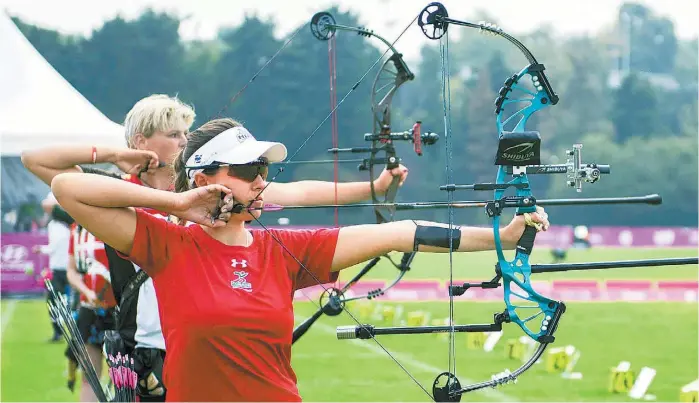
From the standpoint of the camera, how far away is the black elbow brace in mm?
3031

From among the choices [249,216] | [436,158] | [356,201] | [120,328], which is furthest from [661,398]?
[436,158]

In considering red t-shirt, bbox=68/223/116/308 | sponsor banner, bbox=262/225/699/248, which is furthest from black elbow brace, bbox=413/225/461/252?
sponsor banner, bbox=262/225/699/248

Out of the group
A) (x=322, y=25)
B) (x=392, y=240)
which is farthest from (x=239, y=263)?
(x=322, y=25)

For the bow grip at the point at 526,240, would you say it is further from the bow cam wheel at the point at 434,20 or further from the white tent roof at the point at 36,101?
the white tent roof at the point at 36,101

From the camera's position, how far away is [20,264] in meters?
18.3

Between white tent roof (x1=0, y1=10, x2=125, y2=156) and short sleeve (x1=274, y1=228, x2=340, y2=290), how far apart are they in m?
8.44

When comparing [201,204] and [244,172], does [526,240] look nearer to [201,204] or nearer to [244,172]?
[244,172]

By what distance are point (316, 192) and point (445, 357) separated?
6286 millimetres

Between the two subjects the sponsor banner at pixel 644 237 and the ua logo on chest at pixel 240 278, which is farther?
the sponsor banner at pixel 644 237

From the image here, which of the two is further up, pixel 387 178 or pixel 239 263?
pixel 387 178

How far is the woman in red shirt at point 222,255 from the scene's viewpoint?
9.16ft

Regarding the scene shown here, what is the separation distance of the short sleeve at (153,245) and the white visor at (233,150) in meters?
0.21

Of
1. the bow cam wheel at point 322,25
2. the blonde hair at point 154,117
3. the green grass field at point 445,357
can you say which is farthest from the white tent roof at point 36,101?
the blonde hair at point 154,117

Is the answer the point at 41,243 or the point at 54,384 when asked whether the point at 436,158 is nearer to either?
the point at 41,243
